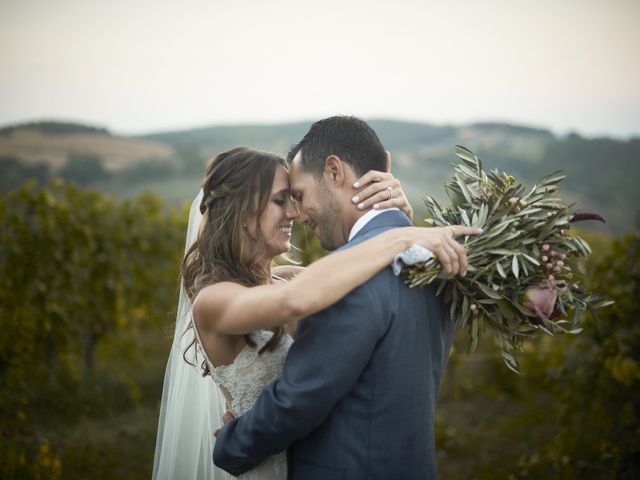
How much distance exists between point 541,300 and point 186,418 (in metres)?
2.24

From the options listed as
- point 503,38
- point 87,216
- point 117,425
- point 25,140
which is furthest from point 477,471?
point 25,140

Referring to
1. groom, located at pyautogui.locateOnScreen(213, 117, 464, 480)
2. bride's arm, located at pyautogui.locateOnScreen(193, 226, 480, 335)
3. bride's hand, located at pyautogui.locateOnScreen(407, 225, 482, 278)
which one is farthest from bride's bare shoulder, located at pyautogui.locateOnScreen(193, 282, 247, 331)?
bride's hand, located at pyautogui.locateOnScreen(407, 225, 482, 278)

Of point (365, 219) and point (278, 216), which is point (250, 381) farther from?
point (365, 219)

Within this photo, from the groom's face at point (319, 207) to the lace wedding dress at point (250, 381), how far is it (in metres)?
0.68

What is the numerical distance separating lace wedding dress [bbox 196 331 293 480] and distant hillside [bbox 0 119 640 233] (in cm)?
743

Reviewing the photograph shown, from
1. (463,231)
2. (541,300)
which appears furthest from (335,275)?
(541,300)

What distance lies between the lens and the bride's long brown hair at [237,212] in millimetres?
2748

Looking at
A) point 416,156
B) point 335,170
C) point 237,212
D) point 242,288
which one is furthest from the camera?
point 416,156

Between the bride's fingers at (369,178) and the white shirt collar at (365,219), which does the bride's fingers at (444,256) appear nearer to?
the white shirt collar at (365,219)

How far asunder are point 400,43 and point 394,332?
852 cm

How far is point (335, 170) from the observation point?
243cm

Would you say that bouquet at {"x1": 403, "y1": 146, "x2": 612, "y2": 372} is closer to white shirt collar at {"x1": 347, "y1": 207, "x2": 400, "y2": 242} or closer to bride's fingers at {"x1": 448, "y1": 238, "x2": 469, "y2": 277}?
bride's fingers at {"x1": 448, "y1": 238, "x2": 469, "y2": 277}

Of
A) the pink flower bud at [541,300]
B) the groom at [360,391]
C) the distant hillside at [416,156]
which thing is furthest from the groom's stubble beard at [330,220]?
the distant hillside at [416,156]

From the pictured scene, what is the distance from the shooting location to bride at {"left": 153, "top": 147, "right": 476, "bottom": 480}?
2004 mm
